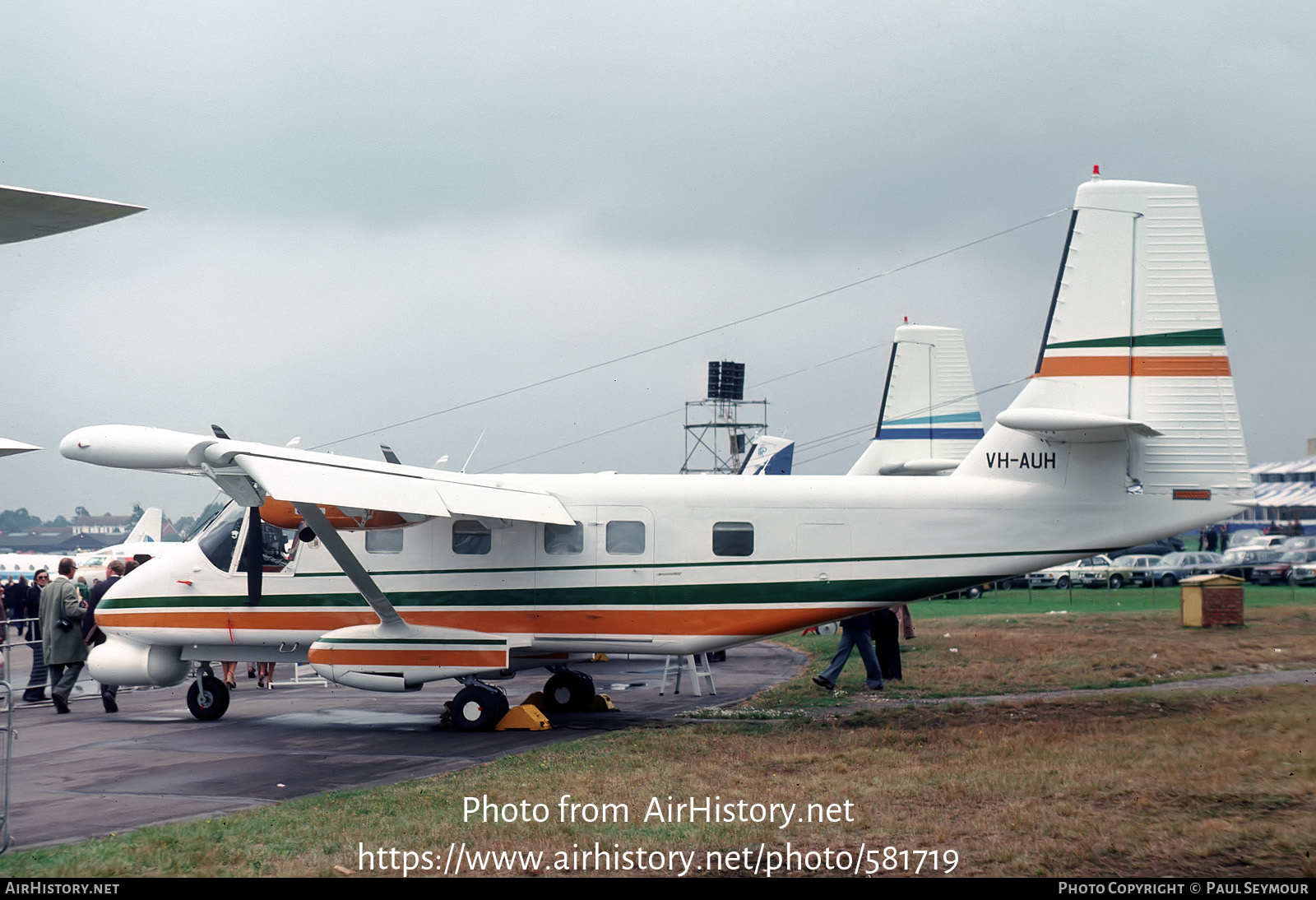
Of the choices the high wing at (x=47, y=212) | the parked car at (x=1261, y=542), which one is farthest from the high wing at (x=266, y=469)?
the parked car at (x=1261, y=542)

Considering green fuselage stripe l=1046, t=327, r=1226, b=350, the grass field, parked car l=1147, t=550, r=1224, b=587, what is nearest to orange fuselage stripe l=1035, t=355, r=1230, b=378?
green fuselage stripe l=1046, t=327, r=1226, b=350

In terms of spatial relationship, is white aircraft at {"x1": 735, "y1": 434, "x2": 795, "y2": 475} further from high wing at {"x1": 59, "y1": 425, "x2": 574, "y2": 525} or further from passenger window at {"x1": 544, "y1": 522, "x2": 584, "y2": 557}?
high wing at {"x1": 59, "y1": 425, "x2": 574, "y2": 525}

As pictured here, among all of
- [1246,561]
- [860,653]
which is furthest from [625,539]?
[1246,561]

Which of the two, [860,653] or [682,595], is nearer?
[682,595]

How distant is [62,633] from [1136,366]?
1549 centimetres

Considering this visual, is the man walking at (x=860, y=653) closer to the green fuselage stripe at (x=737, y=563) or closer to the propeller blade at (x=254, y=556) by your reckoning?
the green fuselage stripe at (x=737, y=563)

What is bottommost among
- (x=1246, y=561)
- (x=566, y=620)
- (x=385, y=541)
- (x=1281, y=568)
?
(x=1281, y=568)

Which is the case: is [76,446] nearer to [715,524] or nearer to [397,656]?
[397,656]

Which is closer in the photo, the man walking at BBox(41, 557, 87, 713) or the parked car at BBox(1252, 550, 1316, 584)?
the man walking at BBox(41, 557, 87, 713)

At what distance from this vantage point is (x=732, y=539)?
13.2 metres

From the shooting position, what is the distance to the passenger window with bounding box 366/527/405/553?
13695 millimetres

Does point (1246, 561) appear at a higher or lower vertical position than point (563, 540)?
lower

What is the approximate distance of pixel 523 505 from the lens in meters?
13.1

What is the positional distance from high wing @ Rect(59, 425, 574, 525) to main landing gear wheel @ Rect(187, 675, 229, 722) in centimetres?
380
